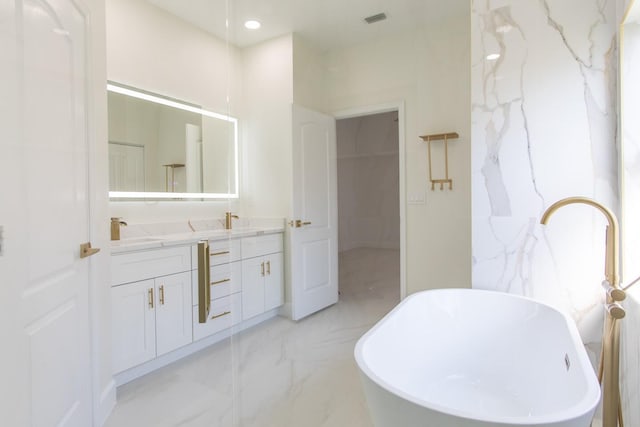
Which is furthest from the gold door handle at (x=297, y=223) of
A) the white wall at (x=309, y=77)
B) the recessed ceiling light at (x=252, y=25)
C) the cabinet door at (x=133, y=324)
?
the recessed ceiling light at (x=252, y=25)

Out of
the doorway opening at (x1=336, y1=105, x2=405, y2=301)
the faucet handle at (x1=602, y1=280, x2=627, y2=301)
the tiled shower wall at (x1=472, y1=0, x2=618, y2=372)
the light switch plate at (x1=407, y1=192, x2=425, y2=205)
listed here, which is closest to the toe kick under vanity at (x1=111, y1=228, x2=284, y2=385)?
the doorway opening at (x1=336, y1=105, x2=405, y2=301)

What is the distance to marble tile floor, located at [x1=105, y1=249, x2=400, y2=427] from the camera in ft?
5.53

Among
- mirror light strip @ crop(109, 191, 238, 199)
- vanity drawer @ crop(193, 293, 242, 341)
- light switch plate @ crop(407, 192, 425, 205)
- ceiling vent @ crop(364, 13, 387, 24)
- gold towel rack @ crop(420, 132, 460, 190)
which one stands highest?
ceiling vent @ crop(364, 13, 387, 24)

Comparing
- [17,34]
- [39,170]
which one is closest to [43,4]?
[17,34]

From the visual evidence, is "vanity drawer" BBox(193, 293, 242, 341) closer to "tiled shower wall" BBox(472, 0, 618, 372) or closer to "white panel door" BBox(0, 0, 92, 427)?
"white panel door" BBox(0, 0, 92, 427)

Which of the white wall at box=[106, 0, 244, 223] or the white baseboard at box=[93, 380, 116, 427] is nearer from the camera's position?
the white baseboard at box=[93, 380, 116, 427]

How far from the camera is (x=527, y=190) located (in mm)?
1626

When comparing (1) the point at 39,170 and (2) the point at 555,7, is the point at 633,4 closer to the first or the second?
(2) the point at 555,7

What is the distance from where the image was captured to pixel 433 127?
2.46 metres

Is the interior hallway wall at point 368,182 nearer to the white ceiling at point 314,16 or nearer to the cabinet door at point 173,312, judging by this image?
the white ceiling at point 314,16

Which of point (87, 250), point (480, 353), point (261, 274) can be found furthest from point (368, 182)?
point (87, 250)

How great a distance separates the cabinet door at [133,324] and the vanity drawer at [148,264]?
5 cm

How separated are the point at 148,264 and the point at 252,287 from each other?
0.96 m

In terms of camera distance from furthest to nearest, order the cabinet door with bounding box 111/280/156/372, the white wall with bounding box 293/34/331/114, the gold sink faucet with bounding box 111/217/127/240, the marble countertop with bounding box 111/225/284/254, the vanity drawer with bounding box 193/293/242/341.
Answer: the white wall with bounding box 293/34/331/114 → the vanity drawer with bounding box 193/293/242/341 → the gold sink faucet with bounding box 111/217/127/240 → the marble countertop with bounding box 111/225/284/254 → the cabinet door with bounding box 111/280/156/372
